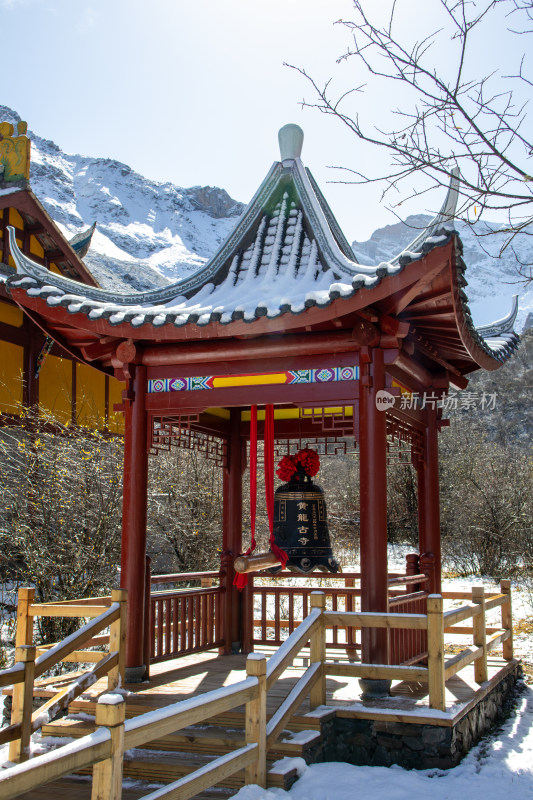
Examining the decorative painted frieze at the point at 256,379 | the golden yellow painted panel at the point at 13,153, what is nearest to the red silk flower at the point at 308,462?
the decorative painted frieze at the point at 256,379

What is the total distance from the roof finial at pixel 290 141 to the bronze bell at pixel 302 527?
10.6 ft

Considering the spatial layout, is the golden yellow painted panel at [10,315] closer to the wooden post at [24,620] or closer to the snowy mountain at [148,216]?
the wooden post at [24,620]

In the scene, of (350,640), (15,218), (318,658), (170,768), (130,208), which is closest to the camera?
(170,768)

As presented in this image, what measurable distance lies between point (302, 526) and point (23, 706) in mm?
2460

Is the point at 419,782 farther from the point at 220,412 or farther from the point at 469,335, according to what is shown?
the point at 220,412

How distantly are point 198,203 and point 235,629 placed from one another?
100686 mm

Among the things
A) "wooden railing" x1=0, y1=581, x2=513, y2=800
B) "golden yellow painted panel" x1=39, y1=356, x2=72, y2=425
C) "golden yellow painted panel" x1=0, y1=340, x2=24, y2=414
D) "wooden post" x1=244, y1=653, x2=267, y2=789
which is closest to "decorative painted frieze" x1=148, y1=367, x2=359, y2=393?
"wooden railing" x1=0, y1=581, x2=513, y2=800

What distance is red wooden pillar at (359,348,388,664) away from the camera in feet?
17.2

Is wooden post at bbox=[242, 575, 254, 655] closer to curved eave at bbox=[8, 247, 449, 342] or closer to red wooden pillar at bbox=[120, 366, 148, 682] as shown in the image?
red wooden pillar at bbox=[120, 366, 148, 682]

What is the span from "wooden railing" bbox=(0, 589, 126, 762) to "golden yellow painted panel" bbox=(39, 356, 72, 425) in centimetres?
950

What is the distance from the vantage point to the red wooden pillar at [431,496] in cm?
701

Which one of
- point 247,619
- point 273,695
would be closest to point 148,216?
point 247,619

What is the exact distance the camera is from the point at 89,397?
15.4m

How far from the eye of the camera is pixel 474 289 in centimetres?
9775
